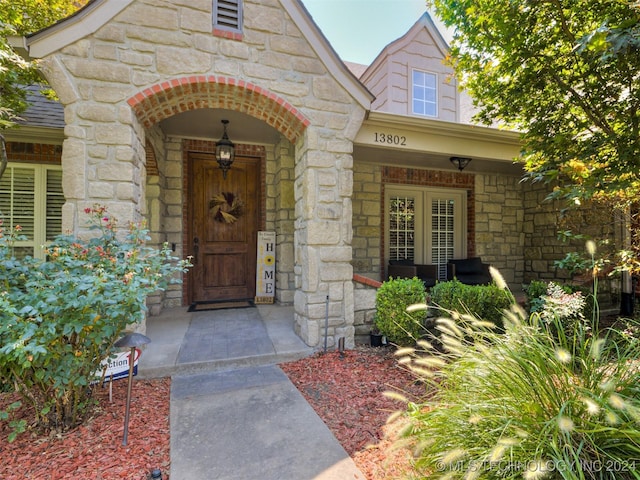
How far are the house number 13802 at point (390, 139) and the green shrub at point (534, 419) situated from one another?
3.03 metres

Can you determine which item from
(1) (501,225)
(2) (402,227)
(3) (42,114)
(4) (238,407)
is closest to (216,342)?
(4) (238,407)

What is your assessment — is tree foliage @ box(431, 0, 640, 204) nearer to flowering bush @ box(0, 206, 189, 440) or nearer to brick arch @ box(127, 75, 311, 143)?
brick arch @ box(127, 75, 311, 143)

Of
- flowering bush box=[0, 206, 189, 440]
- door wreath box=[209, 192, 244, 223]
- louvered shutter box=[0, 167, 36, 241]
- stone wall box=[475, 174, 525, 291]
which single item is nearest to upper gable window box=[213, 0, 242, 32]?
flowering bush box=[0, 206, 189, 440]

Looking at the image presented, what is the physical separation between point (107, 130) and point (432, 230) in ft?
19.3

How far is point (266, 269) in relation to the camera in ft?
17.4

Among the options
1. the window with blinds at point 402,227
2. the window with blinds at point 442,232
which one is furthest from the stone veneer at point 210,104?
the window with blinds at point 442,232

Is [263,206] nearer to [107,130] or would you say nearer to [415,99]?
[107,130]

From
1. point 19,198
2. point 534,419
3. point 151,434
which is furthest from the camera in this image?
point 19,198

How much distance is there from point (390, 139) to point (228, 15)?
7.75ft

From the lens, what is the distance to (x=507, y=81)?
342cm

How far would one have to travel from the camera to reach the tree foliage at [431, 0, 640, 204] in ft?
8.87

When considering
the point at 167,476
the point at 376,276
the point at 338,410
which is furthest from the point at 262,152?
the point at 167,476

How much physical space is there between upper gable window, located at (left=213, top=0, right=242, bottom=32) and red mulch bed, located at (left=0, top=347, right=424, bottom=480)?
3.59 meters

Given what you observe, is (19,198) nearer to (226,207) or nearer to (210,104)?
(226,207)
